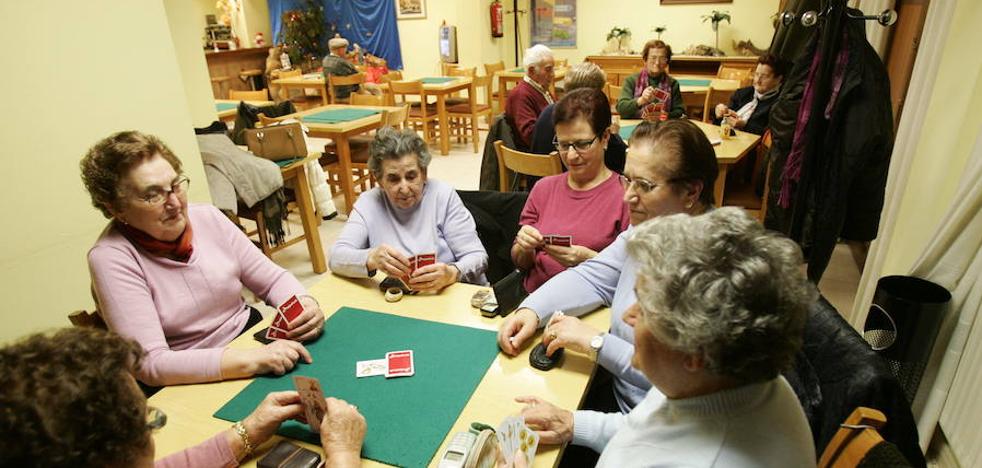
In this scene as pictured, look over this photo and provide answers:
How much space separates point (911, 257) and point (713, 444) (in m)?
2.43

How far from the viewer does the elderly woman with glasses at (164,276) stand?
4.47 feet

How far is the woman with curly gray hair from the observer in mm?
720

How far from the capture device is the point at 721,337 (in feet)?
2.35

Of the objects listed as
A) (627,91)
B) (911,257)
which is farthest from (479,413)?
(627,91)

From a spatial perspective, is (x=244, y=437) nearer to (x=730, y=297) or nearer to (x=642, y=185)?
(x=730, y=297)

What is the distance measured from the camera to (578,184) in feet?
6.92

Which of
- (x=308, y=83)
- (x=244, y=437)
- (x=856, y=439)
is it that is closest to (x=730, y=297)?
(x=856, y=439)

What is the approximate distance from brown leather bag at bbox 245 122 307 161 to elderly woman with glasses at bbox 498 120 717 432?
2569mm

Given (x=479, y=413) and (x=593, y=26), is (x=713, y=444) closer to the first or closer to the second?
(x=479, y=413)

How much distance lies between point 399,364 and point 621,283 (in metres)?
0.65

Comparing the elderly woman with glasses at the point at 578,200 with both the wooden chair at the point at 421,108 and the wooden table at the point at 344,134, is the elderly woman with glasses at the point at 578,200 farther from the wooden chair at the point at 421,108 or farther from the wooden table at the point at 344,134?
the wooden chair at the point at 421,108

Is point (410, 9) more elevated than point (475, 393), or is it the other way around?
point (410, 9)

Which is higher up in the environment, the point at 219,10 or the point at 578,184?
the point at 219,10

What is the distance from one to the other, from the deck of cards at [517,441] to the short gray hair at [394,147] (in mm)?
1245
